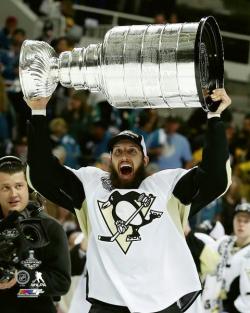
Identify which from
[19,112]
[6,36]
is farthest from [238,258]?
[6,36]

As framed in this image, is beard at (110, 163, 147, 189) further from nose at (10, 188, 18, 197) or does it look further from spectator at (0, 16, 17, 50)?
spectator at (0, 16, 17, 50)

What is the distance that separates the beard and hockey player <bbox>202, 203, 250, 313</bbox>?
2.13 m

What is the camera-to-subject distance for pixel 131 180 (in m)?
4.16

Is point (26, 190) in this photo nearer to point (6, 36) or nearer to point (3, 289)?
point (3, 289)

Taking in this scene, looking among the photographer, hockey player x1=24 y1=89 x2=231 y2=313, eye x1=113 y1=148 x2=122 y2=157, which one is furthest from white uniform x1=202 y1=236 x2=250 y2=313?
eye x1=113 y1=148 x2=122 y2=157

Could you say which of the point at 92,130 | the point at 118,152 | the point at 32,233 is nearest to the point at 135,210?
the point at 118,152

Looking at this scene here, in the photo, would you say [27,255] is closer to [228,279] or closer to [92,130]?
[228,279]

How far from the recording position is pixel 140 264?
3.98m

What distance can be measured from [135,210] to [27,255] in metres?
0.67

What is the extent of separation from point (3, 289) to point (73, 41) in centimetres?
812

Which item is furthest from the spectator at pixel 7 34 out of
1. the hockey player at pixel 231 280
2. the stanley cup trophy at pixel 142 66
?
the stanley cup trophy at pixel 142 66

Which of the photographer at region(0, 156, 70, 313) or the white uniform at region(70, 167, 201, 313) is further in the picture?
the photographer at region(0, 156, 70, 313)

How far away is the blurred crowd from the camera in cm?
971

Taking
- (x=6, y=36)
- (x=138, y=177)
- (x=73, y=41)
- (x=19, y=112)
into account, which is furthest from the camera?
(x=73, y=41)
